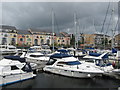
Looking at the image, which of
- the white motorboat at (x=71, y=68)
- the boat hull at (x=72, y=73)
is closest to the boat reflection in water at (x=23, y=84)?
the boat hull at (x=72, y=73)

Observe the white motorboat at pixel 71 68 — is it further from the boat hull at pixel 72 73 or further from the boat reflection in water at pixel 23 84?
the boat reflection in water at pixel 23 84

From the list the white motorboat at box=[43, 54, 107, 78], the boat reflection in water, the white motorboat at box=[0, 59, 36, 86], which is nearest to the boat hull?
the white motorboat at box=[43, 54, 107, 78]

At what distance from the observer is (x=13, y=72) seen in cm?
1262

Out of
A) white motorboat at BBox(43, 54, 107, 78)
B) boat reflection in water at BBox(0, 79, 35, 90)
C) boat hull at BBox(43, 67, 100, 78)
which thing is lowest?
boat reflection in water at BBox(0, 79, 35, 90)

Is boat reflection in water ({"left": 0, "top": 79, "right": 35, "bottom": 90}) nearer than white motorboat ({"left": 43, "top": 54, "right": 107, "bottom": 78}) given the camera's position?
Yes

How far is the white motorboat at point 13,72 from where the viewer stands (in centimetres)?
1180

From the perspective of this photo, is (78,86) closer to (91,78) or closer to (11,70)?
(91,78)

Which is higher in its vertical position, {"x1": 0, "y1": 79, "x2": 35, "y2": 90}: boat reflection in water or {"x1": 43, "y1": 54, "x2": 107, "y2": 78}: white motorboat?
{"x1": 43, "y1": 54, "x2": 107, "y2": 78}: white motorboat

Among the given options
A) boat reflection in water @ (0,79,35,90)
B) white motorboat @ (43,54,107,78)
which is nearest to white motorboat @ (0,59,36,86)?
boat reflection in water @ (0,79,35,90)

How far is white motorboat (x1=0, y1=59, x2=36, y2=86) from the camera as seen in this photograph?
11805mm

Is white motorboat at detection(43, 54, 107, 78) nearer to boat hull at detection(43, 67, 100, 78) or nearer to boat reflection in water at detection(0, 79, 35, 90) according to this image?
boat hull at detection(43, 67, 100, 78)

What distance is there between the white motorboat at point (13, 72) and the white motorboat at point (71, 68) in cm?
372

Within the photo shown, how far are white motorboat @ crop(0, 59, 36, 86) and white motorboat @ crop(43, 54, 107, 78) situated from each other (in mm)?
3716

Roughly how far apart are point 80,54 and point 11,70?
981 inches
